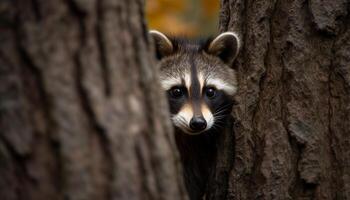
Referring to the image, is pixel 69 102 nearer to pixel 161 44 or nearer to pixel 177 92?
pixel 177 92

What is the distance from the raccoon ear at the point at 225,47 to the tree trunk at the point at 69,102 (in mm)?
2109

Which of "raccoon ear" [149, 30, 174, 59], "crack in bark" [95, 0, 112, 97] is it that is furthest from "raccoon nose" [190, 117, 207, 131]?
"crack in bark" [95, 0, 112, 97]

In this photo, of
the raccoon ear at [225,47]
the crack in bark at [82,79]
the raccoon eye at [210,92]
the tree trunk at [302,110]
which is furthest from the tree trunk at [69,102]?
the raccoon eye at [210,92]

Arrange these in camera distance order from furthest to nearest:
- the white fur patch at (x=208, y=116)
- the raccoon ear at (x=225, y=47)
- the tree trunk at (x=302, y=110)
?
the white fur patch at (x=208, y=116)
the raccoon ear at (x=225, y=47)
the tree trunk at (x=302, y=110)

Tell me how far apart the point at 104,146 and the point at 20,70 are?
1.43 feet

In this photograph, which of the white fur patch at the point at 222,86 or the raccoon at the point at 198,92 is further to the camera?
the white fur patch at the point at 222,86

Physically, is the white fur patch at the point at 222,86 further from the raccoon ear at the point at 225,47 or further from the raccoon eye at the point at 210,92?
the raccoon ear at the point at 225,47

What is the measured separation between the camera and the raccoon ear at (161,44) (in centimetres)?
503

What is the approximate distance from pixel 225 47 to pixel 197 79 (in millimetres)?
502

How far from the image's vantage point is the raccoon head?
4.61 meters

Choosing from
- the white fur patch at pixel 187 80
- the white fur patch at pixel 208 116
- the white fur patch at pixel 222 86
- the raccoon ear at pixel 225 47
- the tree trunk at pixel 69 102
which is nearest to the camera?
the tree trunk at pixel 69 102

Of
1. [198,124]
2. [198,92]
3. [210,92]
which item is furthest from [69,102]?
[210,92]

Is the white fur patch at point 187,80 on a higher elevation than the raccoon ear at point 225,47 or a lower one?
lower

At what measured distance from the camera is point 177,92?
5.02 metres
